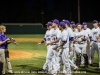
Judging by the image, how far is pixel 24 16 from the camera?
179 feet

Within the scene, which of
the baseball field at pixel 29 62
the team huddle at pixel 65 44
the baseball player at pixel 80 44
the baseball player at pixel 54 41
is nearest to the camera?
the team huddle at pixel 65 44

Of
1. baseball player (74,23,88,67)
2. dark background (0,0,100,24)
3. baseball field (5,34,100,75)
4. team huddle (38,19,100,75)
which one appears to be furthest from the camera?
dark background (0,0,100,24)

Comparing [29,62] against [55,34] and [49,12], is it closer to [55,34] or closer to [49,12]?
[55,34]

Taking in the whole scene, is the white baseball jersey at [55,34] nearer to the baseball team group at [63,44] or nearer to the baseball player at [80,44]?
the baseball team group at [63,44]

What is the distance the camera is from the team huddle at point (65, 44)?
6.58m

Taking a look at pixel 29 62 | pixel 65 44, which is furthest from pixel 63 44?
pixel 29 62

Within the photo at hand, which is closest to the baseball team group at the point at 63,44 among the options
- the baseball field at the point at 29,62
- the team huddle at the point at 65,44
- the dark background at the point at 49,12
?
the team huddle at the point at 65,44

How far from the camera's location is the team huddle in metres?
6.58

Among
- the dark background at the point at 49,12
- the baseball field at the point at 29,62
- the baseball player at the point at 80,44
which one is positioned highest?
the dark background at the point at 49,12

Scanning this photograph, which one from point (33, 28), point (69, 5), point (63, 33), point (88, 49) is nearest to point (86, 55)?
point (88, 49)

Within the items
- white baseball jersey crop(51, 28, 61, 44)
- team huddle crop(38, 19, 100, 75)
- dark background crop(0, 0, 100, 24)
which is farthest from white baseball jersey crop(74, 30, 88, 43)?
dark background crop(0, 0, 100, 24)

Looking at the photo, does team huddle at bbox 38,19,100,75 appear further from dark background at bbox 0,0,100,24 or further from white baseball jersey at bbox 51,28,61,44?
dark background at bbox 0,0,100,24

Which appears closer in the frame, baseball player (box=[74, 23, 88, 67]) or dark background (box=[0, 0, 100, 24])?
baseball player (box=[74, 23, 88, 67])

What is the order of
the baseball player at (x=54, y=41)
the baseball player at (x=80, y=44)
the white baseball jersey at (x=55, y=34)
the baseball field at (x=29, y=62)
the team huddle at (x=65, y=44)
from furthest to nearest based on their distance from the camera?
the baseball player at (x=80, y=44) → the baseball field at (x=29, y=62) → the white baseball jersey at (x=55, y=34) → the baseball player at (x=54, y=41) → the team huddle at (x=65, y=44)
